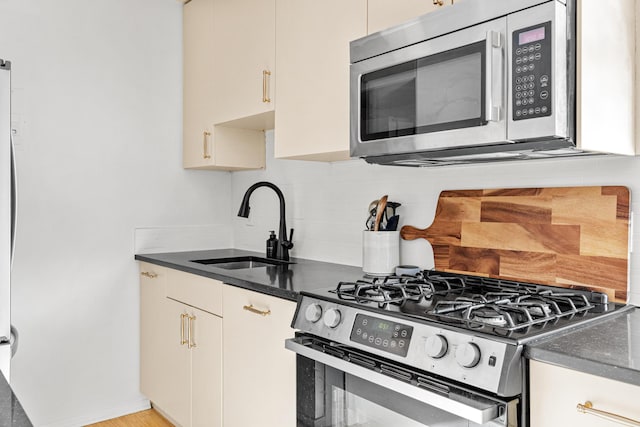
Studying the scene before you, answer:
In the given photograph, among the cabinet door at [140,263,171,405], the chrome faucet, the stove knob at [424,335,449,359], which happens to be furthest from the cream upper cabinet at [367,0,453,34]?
the cabinet door at [140,263,171,405]

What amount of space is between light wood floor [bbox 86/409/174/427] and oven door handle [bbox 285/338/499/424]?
1.66 metres

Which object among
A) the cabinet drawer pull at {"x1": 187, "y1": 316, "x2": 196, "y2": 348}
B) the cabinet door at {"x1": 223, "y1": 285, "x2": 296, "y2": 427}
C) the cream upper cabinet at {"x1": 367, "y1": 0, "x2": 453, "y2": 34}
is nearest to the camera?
the cream upper cabinet at {"x1": 367, "y1": 0, "x2": 453, "y2": 34}

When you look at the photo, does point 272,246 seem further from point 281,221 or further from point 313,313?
point 313,313

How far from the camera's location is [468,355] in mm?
1116

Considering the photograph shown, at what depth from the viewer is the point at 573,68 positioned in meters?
1.27

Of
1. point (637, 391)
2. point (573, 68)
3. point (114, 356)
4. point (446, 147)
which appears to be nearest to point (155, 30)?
point (114, 356)

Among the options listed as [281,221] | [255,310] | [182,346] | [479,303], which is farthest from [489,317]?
[182,346]

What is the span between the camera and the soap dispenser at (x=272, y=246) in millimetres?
2736

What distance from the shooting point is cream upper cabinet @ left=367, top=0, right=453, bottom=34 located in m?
→ 1.62

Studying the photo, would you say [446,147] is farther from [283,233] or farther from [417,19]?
[283,233]

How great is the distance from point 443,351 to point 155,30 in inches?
102

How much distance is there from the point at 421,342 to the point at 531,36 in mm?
799

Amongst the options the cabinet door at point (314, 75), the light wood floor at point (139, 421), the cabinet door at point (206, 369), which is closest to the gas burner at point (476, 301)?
the cabinet door at point (314, 75)

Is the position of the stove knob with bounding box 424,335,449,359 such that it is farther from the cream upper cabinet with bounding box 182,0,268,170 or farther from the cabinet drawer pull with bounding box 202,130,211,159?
the cabinet drawer pull with bounding box 202,130,211,159
